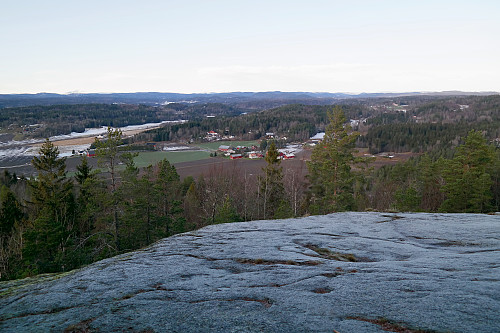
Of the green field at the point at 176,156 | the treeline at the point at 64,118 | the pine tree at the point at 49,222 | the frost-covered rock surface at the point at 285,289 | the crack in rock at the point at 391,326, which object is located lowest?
the green field at the point at 176,156

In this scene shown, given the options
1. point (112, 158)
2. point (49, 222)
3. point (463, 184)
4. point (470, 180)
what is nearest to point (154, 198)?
point (112, 158)

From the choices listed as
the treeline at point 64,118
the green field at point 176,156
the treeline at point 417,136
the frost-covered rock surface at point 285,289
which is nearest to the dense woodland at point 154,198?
the frost-covered rock surface at point 285,289

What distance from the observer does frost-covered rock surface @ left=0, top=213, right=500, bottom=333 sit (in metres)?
4.81

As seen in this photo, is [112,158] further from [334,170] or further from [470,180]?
[470,180]

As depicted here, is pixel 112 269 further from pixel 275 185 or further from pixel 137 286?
pixel 275 185

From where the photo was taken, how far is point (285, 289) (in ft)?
20.6

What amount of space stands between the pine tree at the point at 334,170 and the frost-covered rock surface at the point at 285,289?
1595 centimetres

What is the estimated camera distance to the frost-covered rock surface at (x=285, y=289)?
4809 millimetres

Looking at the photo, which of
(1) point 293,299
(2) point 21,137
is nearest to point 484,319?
(1) point 293,299

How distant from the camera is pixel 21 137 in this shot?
112 metres

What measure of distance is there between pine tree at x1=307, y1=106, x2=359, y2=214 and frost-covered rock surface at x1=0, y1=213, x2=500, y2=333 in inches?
628

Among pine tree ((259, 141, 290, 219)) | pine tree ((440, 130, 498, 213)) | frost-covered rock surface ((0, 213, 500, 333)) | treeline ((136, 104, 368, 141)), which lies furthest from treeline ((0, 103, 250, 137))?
pine tree ((440, 130, 498, 213))

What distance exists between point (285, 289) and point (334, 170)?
24.0 meters

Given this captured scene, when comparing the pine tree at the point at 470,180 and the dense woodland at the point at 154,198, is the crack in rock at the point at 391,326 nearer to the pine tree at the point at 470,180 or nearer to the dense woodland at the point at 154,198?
the dense woodland at the point at 154,198
